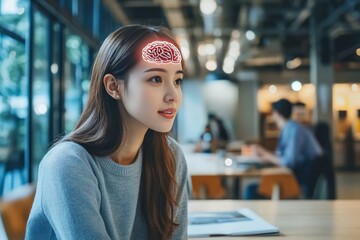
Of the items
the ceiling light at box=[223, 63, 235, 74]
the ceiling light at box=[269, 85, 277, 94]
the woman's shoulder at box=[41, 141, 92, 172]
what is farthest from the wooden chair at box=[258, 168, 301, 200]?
the ceiling light at box=[269, 85, 277, 94]

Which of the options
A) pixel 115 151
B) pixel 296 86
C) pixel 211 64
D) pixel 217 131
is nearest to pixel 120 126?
pixel 115 151

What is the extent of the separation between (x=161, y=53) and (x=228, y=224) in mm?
703

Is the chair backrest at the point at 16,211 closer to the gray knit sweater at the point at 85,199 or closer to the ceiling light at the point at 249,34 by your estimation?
the gray knit sweater at the point at 85,199

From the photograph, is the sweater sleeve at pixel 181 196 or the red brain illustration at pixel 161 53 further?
the sweater sleeve at pixel 181 196

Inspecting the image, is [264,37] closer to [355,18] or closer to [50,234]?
[355,18]

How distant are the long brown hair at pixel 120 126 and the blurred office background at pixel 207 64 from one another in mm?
186

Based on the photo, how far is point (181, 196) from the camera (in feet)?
4.22

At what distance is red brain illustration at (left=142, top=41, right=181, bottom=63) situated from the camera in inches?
42.0

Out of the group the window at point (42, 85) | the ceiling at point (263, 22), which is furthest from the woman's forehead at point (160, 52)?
the ceiling at point (263, 22)

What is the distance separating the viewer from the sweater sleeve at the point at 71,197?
938mm

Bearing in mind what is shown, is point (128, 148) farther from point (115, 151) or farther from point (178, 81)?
point (178, 81)

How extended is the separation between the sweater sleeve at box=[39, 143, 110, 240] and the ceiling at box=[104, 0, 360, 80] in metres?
5.60

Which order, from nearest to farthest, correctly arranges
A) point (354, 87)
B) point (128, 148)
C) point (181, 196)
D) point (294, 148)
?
point (128, 148) < point (181, 196) < point (294, 148) < point (354, 87)

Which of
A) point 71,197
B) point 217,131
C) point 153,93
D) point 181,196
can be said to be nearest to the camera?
point 71,197
